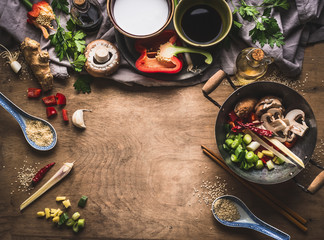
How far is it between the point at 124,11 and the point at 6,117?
83 cm

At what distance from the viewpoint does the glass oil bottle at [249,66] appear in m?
1.40

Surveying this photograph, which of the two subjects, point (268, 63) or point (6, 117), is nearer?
point (268, 63)

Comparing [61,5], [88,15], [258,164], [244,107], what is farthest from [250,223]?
[61,5]

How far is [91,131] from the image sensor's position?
1.52 m

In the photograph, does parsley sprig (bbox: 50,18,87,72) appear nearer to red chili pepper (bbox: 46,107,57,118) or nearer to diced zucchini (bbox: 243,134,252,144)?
red chili pepper (bbox: 46,107,57,118)

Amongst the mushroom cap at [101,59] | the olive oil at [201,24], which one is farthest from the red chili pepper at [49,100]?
the olive oil at [201,24]

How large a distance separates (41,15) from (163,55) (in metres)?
0.66

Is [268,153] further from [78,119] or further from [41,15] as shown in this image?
[41,15]

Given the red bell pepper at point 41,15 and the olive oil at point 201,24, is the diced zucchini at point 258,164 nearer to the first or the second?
the olive oil at point 201,24

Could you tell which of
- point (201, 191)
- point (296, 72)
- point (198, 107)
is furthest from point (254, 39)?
point (201, 191)

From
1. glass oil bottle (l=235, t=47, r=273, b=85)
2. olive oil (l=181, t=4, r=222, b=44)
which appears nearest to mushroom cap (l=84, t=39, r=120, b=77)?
olive oil (l=181, t=4, r=222, b=44)

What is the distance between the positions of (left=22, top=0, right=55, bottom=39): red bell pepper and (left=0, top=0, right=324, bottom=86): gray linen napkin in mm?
39

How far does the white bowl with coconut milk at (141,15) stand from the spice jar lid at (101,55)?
0.14 meters

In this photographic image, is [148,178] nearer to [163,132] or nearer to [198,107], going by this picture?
[163,132]
